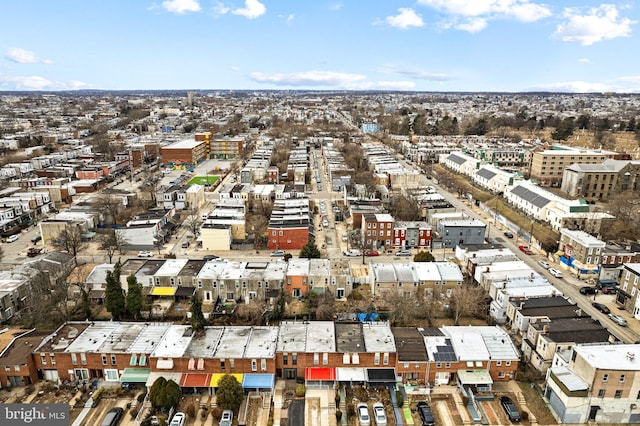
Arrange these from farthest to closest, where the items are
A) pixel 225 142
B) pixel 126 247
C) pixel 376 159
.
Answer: pixel 225 142 → pixel 376 159 → pixel 126 247

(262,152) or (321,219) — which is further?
(262,152)

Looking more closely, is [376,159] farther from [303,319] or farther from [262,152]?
[303,319]

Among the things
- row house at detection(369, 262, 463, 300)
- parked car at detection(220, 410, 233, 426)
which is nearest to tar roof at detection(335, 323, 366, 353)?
parked car at detection(220, 410, 233, 426)

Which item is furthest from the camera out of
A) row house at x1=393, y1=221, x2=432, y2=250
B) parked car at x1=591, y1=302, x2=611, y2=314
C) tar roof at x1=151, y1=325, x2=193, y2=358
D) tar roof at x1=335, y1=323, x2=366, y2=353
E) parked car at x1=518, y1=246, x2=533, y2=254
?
row house at x1=393, y1=221, x2=432, y2=250

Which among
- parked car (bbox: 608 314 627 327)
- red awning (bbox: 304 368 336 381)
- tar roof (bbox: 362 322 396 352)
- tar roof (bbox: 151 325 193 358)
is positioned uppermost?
tar roof (bbox: 362 322 396 352)

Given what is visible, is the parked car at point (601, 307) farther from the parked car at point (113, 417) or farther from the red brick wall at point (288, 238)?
the parked car at point (113, 417)

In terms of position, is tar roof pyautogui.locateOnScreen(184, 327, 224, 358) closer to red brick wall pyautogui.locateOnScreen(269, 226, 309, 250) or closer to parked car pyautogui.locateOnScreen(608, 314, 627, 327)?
red brick wall pyautogui.locateOnScreen(269, 226, 309, 250)

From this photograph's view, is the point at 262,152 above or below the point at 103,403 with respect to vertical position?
above

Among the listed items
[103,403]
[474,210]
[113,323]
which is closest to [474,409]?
[103,403]
